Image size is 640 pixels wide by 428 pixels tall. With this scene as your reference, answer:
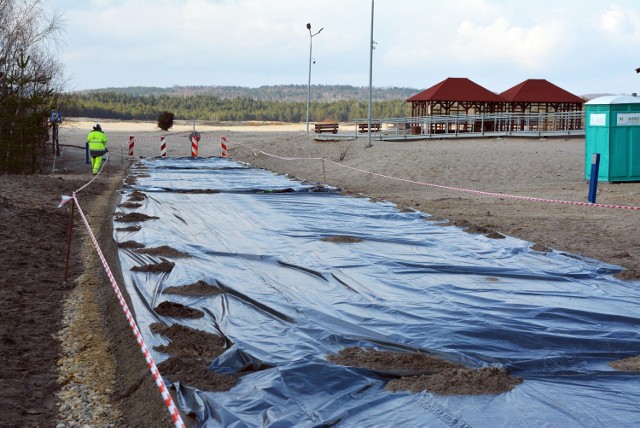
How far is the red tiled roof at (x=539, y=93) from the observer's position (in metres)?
50.9

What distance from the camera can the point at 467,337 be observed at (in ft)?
23.5

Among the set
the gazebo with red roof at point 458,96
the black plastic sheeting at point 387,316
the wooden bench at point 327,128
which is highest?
the gazebo with red roof at point 458,96

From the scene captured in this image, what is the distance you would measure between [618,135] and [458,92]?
30722 millimetres

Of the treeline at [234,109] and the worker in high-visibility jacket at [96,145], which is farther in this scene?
the treeline at [234,109]

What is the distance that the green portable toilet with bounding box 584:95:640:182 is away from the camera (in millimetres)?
21328

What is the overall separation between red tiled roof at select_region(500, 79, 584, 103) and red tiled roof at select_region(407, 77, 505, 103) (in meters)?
1.01

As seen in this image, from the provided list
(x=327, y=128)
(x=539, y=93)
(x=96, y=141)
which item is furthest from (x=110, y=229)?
(x=539, y=93)

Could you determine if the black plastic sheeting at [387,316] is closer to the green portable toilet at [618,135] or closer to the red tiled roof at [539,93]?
the green portable toilet at [618,135]

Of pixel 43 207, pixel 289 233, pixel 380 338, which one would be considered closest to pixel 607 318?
pixel 380 338

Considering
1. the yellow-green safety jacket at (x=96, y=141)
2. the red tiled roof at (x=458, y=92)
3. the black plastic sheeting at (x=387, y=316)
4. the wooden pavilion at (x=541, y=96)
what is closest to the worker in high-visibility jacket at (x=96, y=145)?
the yellow-green safety jacket at (x=96, y=141)

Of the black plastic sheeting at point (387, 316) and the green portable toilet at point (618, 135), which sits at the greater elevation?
the green portable toilet at point (618, 135)

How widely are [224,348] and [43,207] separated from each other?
1130 cm

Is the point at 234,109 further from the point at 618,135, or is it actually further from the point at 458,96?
the point at 618,135

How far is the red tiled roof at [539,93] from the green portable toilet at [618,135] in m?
29.8
